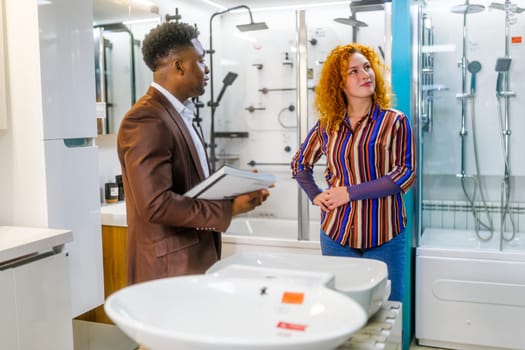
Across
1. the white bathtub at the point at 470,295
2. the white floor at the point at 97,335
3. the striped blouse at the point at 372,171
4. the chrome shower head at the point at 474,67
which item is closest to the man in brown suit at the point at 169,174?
the striped blouse at the point at 372,171

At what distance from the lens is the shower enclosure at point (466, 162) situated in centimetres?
302

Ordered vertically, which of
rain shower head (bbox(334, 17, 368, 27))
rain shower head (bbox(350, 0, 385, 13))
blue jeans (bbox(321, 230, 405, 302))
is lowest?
blue jeans (bbox(321, 230, 405, 302))

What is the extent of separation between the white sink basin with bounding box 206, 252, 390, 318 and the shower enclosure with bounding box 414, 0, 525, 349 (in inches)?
69.0

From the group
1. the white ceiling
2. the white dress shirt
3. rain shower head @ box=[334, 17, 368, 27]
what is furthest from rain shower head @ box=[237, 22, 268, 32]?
the white dress shirt

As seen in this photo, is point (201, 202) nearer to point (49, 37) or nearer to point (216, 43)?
point (49, 37)

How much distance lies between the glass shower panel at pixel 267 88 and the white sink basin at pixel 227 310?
108 inches

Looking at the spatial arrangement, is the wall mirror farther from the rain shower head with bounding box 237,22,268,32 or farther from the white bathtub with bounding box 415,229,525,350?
the white bathtub with bounding box 415,229,525,350

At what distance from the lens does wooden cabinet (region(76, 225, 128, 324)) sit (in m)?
3.01

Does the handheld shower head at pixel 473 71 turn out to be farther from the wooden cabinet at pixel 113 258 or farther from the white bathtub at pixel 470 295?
the wooden cabinet at pixel 113 258

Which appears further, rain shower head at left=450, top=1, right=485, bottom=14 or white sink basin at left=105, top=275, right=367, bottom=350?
rain shower head at left=450, top=1, right=485, bottom=14

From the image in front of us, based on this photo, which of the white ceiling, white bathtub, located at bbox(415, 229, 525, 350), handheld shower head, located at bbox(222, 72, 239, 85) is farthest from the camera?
handheld shower head, located at bbox(222, 72, 239, 85)

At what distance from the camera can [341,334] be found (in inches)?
33.8

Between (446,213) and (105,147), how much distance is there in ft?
7.13

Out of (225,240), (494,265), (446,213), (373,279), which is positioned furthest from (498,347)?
(373,279)
